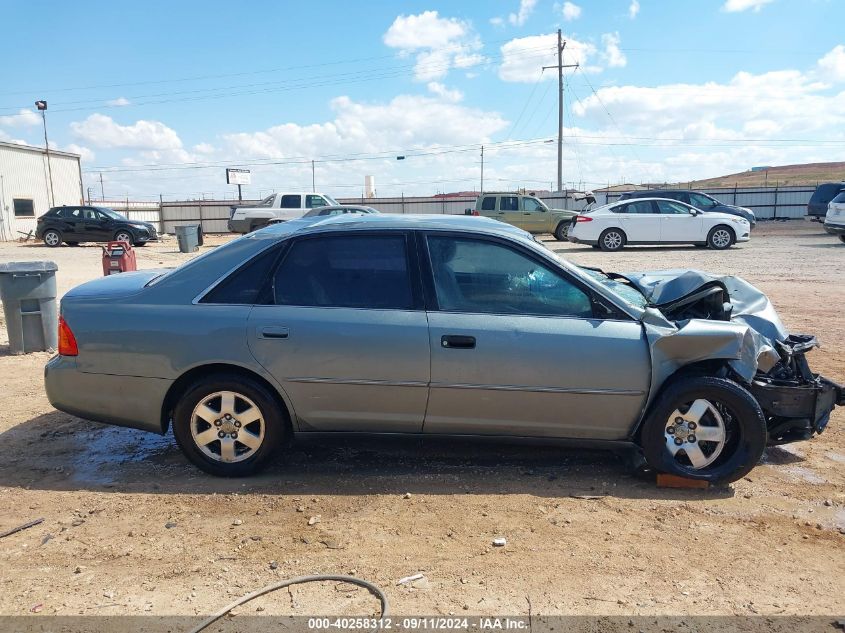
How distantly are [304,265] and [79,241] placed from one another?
79.4 feet

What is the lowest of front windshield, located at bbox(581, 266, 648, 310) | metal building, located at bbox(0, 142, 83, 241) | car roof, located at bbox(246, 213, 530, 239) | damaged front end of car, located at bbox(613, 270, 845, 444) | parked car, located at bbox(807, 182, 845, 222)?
damaged front end of car, located at bbox(613, 270, 845, 444)

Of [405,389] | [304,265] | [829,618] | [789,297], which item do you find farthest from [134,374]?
[789,297]

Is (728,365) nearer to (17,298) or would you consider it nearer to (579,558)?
(579,558)

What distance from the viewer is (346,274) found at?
13.4 ft

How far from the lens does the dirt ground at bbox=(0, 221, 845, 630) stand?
2.89 meters

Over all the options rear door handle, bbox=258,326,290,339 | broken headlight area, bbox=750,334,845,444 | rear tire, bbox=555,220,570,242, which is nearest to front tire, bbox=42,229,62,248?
rear tire, bbox=555,220,570,242

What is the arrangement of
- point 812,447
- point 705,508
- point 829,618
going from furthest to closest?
point 812,447 → point 705,508 → point 829,618

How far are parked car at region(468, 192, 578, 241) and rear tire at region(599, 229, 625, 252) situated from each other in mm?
5690

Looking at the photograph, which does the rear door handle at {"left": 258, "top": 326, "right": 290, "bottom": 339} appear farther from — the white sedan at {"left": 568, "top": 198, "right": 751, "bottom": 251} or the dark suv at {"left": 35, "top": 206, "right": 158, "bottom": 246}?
the dark suv at {"left": 35, "top": 206, "right": 158, "bottom": 246}

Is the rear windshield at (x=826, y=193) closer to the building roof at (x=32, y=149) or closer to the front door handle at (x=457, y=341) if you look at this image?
the front door handle at (x=457, y=341)

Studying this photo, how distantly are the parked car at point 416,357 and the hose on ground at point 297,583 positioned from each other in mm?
1138

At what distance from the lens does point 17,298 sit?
696 cm

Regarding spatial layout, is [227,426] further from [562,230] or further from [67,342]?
[562,230]

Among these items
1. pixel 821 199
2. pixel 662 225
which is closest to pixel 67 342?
pixel 662 225
